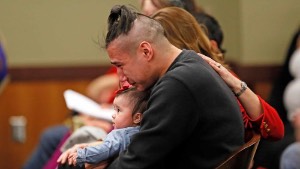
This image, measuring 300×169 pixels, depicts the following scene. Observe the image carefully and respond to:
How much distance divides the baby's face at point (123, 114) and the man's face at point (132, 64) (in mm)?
208

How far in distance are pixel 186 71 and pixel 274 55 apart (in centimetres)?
278

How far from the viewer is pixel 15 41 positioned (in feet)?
15.4

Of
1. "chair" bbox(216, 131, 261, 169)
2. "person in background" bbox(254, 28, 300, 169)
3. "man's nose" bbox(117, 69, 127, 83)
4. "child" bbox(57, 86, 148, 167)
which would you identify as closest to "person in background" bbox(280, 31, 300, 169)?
"person in background" bbox(254, 28, 300, 169)

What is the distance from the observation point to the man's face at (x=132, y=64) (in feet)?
5.91

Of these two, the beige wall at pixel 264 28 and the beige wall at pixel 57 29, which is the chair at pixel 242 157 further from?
the beige wall at pixel 57 29

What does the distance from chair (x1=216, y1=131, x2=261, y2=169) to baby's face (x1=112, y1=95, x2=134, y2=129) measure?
1.21 ft

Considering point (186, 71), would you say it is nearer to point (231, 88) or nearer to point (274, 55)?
point (231, 88)

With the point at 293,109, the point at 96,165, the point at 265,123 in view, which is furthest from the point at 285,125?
the point at 96,165

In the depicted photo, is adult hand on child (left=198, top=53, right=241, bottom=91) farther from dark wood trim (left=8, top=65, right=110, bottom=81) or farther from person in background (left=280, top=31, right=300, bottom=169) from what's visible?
dark wood trim (left=8, top=65, right=110, bottom=81)

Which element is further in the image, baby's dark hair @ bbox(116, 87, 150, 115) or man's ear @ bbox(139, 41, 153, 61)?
baby's dark hair @ bbox(116, 87, 150, 115)

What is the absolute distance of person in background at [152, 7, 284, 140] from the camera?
6.53ft

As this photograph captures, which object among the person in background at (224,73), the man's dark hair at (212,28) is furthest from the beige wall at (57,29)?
the person in background at (224,73)

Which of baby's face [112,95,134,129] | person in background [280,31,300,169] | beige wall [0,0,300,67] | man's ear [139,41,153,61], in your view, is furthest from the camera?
beige wall [0,0,300,67]

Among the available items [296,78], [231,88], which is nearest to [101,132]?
[231,88]
